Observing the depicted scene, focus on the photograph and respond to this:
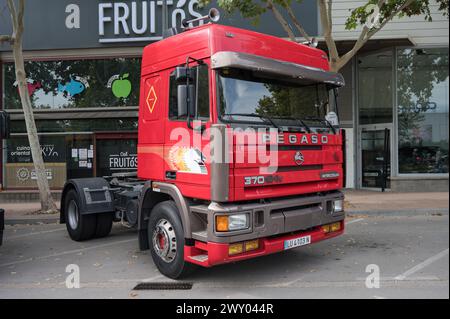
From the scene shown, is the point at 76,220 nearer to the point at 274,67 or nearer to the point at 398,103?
the point at 274,67

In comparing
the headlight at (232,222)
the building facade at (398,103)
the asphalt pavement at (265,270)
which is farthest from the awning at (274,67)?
the building facade at (398,103)

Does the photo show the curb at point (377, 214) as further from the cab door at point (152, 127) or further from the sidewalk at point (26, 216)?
the cab door at point (152, 127)

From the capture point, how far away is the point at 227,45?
5.14 metres

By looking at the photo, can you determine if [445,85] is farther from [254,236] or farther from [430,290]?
[254,236]

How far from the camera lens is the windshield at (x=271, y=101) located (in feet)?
16.6

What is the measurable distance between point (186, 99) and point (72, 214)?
447 centimetres

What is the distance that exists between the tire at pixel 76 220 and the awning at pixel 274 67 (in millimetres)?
4393

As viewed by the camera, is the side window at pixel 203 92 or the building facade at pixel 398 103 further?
the building facade at pixel 398 103

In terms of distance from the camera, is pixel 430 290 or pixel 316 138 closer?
pixel 430 290

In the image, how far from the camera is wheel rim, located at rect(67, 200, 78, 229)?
8172 mm

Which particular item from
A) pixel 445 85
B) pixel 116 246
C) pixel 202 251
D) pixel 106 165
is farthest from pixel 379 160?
pixel 202 251

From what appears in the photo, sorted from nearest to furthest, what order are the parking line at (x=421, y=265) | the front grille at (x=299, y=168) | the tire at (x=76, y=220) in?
the front grille at (x=299, y=168) → the parking line at (x=421, y=265) → the tire at (x=76, y=220)

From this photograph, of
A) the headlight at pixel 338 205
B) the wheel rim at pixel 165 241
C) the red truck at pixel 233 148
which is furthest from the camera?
the headlight at pixel 338 205

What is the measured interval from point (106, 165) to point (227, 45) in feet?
34.9
